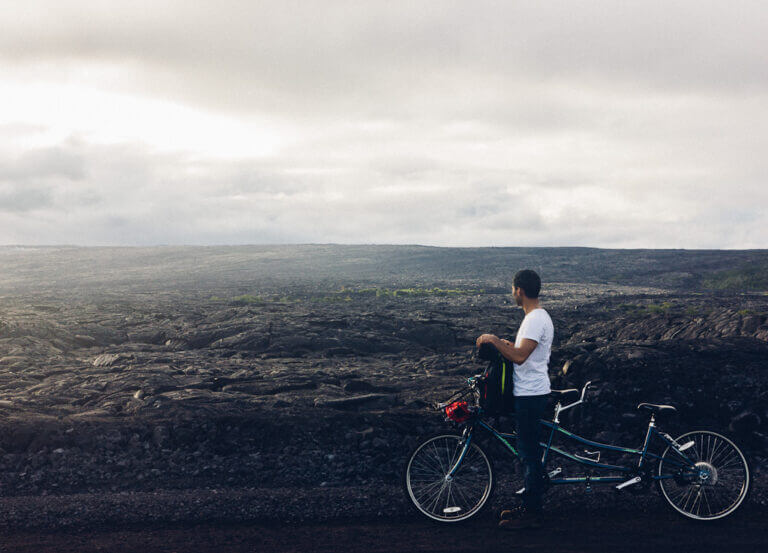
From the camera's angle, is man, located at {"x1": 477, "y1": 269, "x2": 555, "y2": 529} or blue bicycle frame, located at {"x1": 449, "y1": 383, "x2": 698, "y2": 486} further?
blue bicycle frame, located at {"x1": 449, "y1": 383, "x2": 698, "y2": 486}

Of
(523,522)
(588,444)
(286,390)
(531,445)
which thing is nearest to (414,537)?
(523,522)

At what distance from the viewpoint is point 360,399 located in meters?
13.0

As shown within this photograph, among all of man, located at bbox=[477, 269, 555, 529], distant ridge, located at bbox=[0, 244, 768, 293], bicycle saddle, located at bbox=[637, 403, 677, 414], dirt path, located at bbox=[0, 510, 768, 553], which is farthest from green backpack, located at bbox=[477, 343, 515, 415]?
distant ridge, located at bbox=[0, 244, 768, 293]

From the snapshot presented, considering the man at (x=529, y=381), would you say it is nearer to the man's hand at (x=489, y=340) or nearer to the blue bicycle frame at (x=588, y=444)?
the man's hand at (x=489, y=340)

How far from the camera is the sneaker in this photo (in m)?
6.56

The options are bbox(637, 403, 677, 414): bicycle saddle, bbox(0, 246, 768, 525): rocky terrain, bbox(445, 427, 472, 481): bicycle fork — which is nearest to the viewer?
bbox(445, 427, 472, 481): bicycle fork

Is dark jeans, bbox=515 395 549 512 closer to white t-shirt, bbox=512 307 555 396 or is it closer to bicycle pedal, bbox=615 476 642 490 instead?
white t-shirt, bbox=512 307 555 396

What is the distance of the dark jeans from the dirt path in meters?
0.39

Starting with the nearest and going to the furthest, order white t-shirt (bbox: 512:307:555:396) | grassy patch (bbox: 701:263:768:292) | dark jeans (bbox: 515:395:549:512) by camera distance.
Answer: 1. white t-shirt (bbox: 512:307:555:396)
2. dark jeans (bbox: 515:395:549:512)
3. grassy patch (bbox: 701:263:768:292)

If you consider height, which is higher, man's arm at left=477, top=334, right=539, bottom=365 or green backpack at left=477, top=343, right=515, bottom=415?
man's arm at left=477, top=334, right=539, bottom=365

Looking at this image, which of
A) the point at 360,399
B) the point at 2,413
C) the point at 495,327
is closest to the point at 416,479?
the point at 360,399

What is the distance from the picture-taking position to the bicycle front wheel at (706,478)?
676 centimetres

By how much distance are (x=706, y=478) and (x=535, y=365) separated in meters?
2.44

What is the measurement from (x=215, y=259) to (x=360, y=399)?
4544 inches
